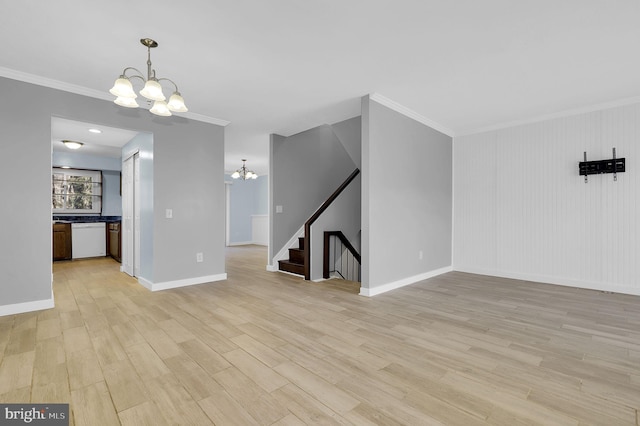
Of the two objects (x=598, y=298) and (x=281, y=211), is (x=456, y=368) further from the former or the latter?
(x=281, y=211)

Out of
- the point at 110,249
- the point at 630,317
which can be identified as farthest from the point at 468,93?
the point at 110,249

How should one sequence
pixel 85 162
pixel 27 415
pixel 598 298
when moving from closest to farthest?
pixel 27 415
pixel 598 298
pixel 85 162

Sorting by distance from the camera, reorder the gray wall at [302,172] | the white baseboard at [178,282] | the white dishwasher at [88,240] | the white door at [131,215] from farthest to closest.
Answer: the white dishwasher at [88,240], the gray wall at [302,172], the white door at [131,215], the white baseboard at [178,282]

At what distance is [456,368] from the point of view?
2.00 metres

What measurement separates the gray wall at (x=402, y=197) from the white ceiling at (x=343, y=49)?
20.2 inches

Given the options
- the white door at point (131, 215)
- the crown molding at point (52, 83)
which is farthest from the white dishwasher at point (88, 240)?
the crown molding at point (52, 83)

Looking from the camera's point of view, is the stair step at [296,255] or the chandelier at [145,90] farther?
the stair step at [296,255]

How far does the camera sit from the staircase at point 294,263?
5.02m

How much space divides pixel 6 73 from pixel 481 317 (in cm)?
542

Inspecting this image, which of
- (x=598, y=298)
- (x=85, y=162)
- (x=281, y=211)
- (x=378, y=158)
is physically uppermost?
(x=85, y=162)

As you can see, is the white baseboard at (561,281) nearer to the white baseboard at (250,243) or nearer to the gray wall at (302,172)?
the gray wall at (302,172)

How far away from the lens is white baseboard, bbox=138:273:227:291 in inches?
159

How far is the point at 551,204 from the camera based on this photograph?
15.0 feet

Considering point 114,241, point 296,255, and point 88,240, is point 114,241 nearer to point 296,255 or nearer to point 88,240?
point 88,240
